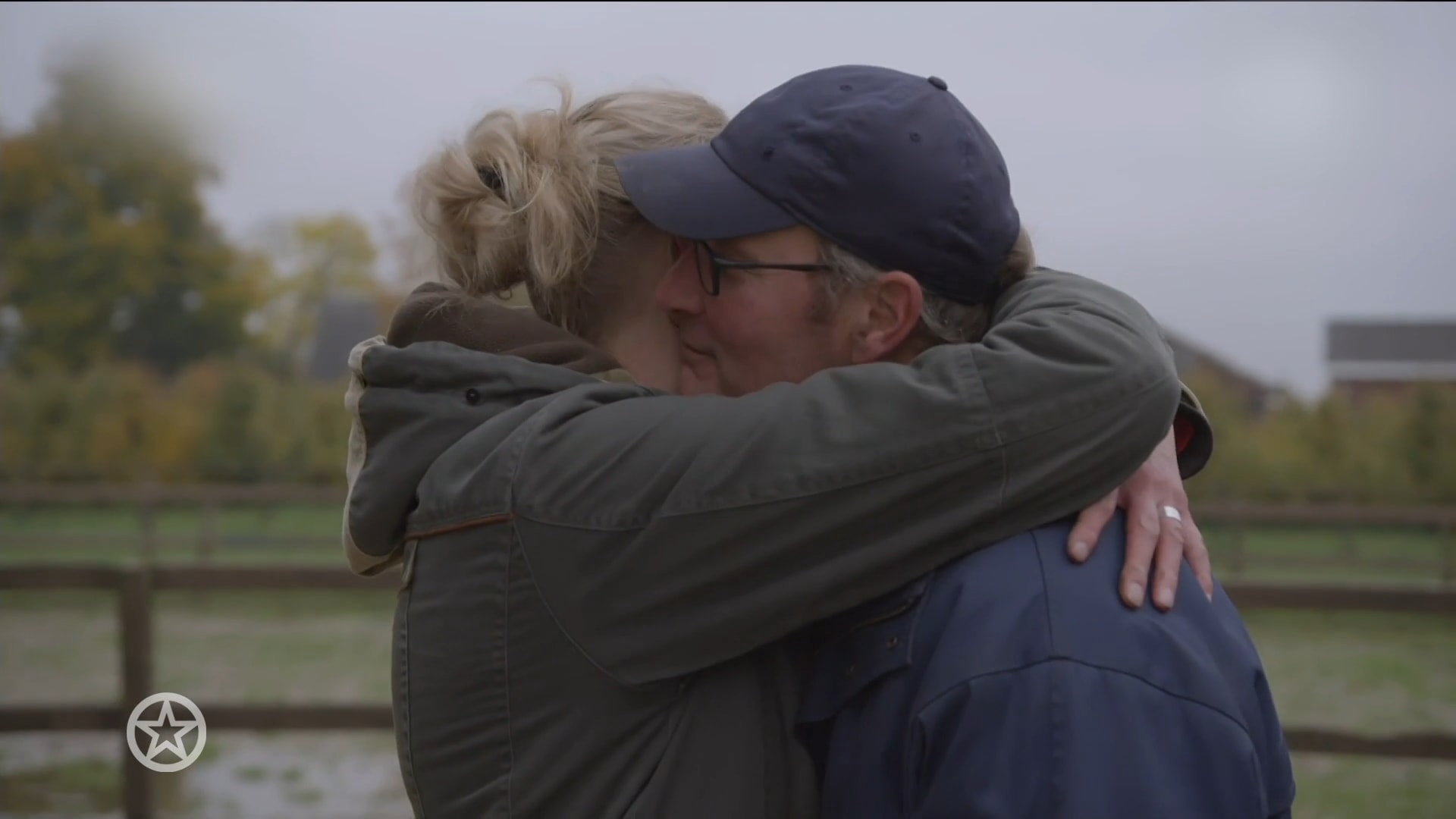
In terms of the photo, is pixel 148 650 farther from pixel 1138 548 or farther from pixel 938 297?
pixel 1138 548

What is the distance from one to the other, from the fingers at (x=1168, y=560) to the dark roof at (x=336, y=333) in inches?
715

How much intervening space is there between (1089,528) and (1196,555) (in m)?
0.16

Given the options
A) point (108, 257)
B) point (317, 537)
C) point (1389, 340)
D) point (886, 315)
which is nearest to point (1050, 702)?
point (886, 315)

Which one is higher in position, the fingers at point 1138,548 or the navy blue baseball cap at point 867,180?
the navy blue baseball cap at point 867,180

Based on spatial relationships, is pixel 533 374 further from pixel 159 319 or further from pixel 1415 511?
pixel 159 319

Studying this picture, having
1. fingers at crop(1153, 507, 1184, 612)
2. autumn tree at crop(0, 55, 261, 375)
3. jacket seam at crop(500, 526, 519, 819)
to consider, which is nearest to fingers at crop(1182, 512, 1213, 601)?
fingers at crop(1153, 507, 1184, 612)

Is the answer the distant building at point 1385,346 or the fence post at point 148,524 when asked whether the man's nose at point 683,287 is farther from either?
the distant building at point 1385,346

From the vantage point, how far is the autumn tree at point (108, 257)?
15.0m

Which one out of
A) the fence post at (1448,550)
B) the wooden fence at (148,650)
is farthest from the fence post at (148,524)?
the fence post at (1448,550)

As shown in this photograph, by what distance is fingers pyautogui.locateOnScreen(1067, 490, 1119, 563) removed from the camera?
3.84 feet

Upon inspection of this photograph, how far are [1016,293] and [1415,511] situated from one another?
43.8 feet

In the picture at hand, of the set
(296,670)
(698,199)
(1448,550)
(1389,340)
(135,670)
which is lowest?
(1389,340)

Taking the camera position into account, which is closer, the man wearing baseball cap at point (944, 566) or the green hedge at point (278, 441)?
the man wearing baseball cap at point (944, 566)

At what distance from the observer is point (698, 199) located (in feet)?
4.35
